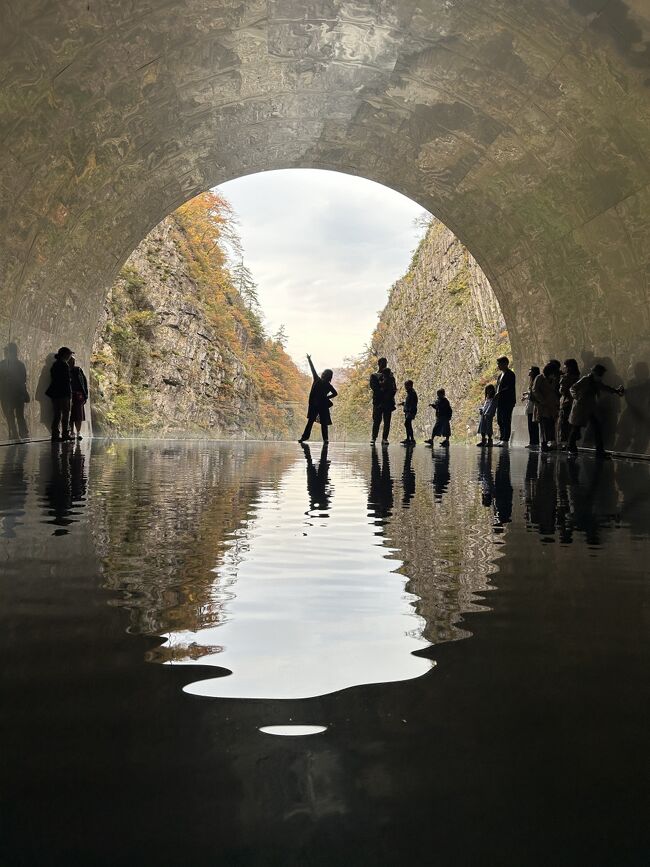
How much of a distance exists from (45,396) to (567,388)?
11.3 meters

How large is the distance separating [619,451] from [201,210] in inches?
1577

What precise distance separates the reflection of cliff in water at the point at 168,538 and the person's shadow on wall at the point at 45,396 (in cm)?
1085

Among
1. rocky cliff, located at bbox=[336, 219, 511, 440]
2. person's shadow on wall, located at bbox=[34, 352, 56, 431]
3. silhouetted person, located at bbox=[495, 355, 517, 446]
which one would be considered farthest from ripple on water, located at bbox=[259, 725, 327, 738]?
rocky cliff, located at bbox=[336, 219, 511, 440]

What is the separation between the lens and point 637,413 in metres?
15.2

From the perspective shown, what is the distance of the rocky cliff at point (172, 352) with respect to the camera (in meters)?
37.9

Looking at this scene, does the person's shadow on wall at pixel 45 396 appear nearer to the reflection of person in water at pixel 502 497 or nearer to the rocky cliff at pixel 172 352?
the rocky cliff at pixel 172 352

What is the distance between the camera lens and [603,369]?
16.0 metres

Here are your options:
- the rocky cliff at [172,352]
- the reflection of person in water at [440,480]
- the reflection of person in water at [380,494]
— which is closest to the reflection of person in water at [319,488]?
the reflection of person in water at [380,494]

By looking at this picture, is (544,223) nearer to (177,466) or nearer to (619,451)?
(619,451)

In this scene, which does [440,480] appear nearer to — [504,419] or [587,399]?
[587,399]

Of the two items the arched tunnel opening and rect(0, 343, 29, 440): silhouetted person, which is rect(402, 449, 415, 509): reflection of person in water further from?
rect(0, 343, 29, 440): silhouetted person

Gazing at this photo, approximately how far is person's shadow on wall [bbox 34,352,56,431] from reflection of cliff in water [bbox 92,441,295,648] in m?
10.8

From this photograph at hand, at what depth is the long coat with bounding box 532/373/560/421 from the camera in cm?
1897

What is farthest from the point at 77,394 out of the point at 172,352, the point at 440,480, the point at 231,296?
the point at 231,296
